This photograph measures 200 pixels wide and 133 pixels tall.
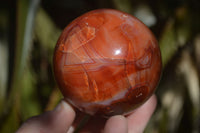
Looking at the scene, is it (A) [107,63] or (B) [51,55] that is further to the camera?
(B) [51,55]

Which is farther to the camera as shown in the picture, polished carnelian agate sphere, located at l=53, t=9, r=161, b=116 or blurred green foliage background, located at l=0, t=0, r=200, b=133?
blurred green foliage background, located at l=0, t=0, r=200, b=133

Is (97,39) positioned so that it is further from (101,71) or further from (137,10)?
(137,10)

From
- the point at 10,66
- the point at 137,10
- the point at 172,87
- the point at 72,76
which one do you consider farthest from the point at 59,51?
the point at 172,87

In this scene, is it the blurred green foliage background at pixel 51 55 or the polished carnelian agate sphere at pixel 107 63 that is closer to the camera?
the polished carnelian agate sphere at pixel 107 63
